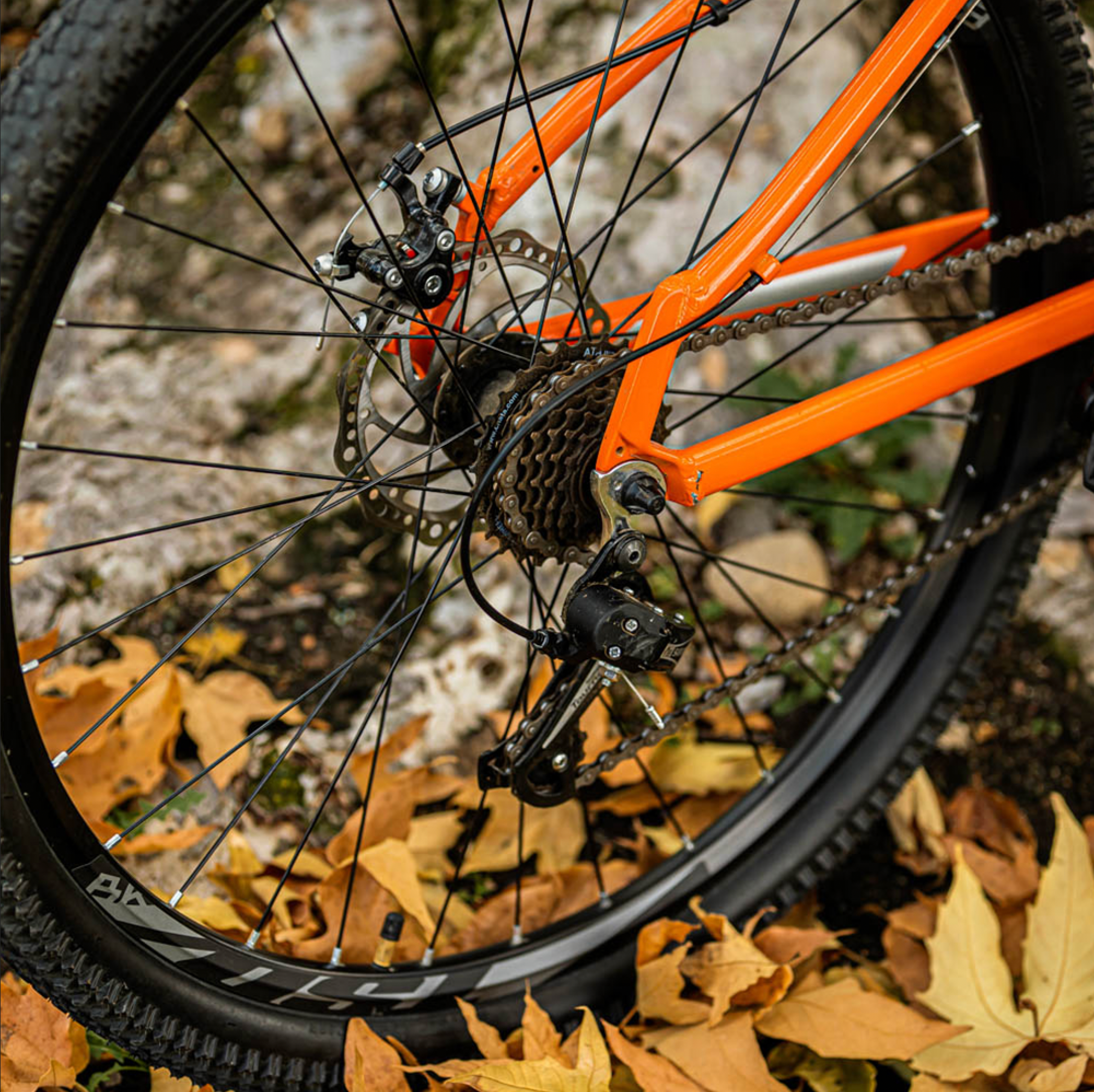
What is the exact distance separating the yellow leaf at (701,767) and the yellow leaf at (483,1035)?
48 centimetres

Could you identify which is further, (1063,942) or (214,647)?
(214,647)

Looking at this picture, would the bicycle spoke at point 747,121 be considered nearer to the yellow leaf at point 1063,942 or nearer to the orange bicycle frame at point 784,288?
the orange bicycle frame at point 784,288

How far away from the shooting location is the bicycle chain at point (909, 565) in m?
1.12

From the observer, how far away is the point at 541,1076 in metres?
1.04

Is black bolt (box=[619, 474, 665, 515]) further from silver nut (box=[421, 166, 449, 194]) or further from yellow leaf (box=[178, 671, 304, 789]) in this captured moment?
yellow leaf (box=[178, 671, 304, 789])

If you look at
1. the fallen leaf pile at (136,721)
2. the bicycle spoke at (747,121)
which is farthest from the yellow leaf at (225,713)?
the bicycle spoke at (747,121)

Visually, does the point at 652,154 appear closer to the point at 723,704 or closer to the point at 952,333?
the point at 952,333

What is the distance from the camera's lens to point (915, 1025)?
3.89ft

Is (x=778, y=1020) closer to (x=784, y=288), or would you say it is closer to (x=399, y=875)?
(x=399, y=875)

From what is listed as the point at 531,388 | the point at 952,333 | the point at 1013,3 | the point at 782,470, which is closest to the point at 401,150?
the point at 531,388

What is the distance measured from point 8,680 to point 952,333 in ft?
5.29

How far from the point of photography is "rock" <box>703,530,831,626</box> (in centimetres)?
177

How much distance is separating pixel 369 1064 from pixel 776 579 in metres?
0.98

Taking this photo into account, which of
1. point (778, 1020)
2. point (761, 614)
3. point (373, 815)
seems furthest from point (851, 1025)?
point (373, 815)
